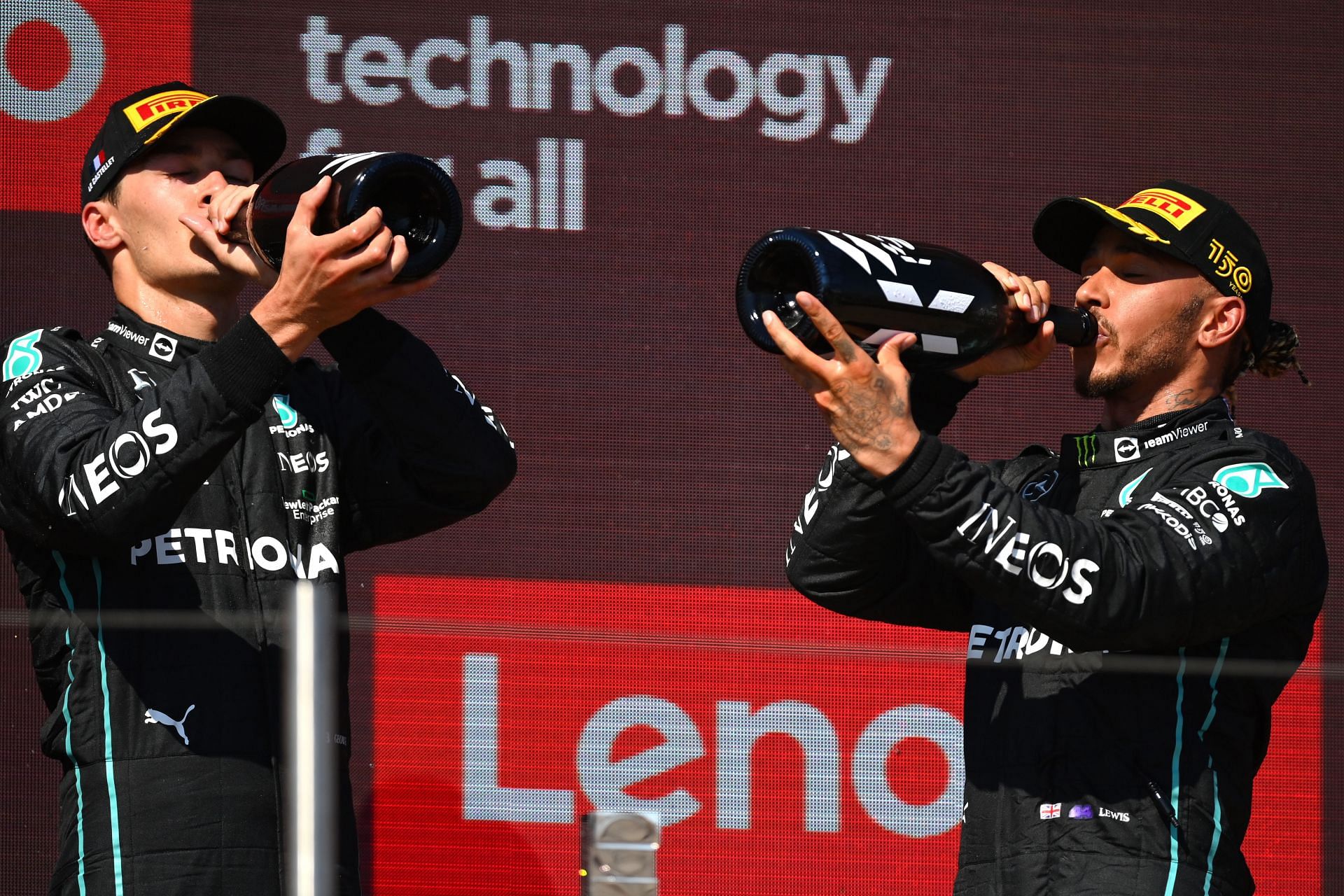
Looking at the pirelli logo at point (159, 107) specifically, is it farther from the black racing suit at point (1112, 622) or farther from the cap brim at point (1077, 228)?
the cap brim at point (1077, 228)

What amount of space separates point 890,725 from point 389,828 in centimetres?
59

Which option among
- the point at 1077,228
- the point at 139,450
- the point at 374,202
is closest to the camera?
the point at 139,450

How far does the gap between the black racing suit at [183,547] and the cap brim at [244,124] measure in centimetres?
18

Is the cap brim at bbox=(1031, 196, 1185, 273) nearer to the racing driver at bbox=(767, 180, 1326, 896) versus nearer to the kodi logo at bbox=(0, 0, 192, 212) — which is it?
the racing driver at bbox=(767, 180, 1326, 896)

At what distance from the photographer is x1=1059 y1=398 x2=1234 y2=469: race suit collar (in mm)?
1825

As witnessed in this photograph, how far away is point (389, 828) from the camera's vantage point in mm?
2299

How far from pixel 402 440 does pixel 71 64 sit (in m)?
0.96

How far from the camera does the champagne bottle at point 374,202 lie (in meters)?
1.61

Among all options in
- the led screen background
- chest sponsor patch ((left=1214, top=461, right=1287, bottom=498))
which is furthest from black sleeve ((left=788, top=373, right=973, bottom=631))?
the led screen background

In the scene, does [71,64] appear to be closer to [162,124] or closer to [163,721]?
[162,124]

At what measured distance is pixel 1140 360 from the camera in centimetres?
188

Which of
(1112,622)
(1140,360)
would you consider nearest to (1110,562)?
(1112,622)

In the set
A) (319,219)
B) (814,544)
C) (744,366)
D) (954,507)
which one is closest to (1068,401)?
(744,366)

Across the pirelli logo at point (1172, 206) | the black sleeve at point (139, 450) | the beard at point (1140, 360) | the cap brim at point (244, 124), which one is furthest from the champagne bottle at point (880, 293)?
the cap brim at point (244, 124)
